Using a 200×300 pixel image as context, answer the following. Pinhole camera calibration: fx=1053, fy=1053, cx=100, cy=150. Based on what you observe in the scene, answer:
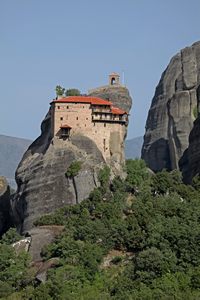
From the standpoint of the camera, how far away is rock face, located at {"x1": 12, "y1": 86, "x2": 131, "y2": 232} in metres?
83.2

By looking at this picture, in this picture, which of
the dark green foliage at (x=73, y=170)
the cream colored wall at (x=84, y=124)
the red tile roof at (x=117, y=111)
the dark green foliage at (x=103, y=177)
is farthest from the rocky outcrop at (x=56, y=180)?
the red tile roof at (x=117, y=111)

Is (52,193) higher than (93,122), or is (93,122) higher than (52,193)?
(93,122)

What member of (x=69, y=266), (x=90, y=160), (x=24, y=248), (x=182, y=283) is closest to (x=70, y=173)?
(x=90, y=160)

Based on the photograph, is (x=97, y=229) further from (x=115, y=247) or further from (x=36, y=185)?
(x=36, y=185)

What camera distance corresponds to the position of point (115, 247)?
247 ft

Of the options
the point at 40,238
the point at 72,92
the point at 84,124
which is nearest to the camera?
the point at 40,238

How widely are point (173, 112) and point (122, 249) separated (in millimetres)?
35980

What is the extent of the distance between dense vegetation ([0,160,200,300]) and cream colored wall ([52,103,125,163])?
3066mm

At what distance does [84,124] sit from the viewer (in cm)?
8575

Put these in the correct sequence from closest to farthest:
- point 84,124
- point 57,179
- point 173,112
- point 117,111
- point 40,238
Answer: point 40,238
point 57,179
point 84,124
point 117,111
point 173,112

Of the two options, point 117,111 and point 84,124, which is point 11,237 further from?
point 117,111

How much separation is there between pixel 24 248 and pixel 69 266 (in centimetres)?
810

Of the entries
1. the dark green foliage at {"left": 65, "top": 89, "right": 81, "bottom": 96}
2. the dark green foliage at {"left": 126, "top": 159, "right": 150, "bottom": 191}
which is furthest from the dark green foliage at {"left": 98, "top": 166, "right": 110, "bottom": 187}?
the dark green foliage at {"left": 65, "top": 89, "right": 81, "bottom": 96}

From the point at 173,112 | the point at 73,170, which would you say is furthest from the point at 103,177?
the point at 173,112
